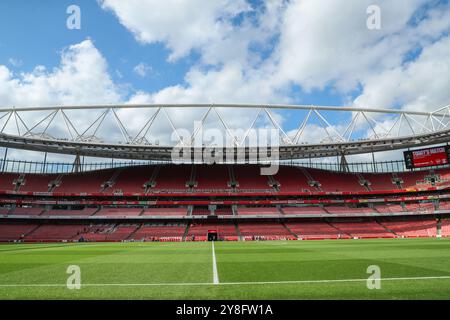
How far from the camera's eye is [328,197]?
2477 inches

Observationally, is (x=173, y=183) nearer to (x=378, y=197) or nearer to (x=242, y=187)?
(x=242, y=187)

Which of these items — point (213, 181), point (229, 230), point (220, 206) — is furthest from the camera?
point (213, 181)

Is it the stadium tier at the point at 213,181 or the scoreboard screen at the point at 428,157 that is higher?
the scoreboard screen at the point at 428,157

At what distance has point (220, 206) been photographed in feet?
198

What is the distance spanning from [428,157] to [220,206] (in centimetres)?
4310

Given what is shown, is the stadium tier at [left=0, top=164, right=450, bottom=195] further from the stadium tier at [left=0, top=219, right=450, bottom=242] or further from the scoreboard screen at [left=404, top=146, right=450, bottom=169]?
the stadium tier at [left=0, top=219, right=450, bottom=242]

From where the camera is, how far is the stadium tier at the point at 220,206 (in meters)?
52.2

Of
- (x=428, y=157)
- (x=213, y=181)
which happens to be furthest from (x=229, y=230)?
(x=428, y=157)

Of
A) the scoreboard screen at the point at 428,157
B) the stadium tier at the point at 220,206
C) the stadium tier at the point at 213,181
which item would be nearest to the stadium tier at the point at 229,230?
the stadium tier at the point at 220,206

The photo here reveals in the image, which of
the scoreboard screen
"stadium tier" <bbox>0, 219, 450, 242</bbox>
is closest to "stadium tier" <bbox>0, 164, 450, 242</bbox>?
"stadium tier" <bbox>0, 219, 450, 242</bbox>

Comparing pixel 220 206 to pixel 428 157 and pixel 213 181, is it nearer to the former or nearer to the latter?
pixel 213 181

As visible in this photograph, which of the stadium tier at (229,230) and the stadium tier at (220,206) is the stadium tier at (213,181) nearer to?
the stadium tier at (220,206)

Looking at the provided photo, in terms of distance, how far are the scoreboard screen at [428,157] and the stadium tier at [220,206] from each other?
424 centimetres

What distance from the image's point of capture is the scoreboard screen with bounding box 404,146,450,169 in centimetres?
5809
